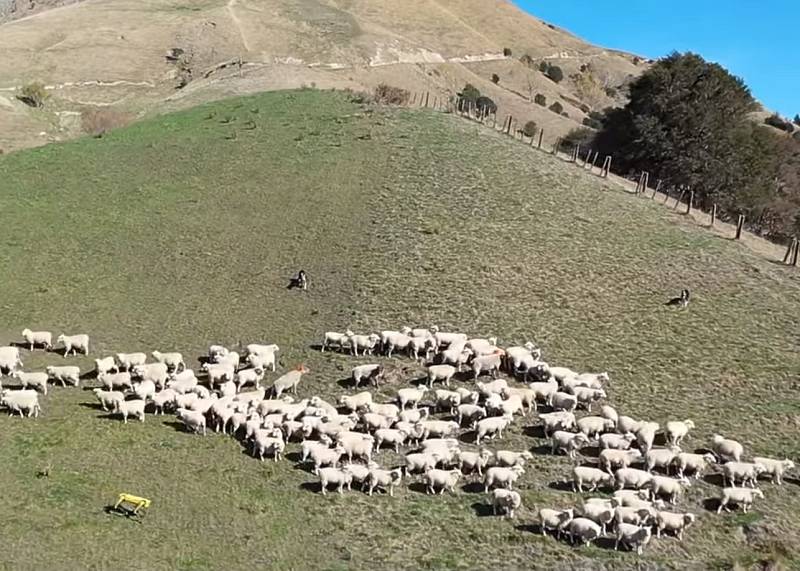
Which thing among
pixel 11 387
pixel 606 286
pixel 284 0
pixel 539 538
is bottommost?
pixel 11 387

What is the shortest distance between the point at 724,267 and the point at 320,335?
18.6 metres

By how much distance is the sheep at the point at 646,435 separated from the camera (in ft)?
68.5

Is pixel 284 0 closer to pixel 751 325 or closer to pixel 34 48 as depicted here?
pixel 34 48

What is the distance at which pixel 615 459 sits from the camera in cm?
1972

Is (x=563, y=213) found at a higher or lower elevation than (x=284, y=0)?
lower

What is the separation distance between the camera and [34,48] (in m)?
91.0

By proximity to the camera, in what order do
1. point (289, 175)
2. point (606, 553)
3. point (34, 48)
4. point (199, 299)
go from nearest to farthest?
point (606, 553)
point (199, 299)
point (289, 175)
point (34, 48)

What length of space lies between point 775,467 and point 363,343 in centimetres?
1347

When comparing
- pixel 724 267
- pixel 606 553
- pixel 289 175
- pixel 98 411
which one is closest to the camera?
pixel 606 553

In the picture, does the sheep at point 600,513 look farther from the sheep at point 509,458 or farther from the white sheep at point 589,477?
the sheep at point 509,458

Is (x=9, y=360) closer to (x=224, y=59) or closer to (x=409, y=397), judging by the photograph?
(x=409, y=397)

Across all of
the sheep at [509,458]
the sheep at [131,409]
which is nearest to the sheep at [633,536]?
the sheep at [509,458]

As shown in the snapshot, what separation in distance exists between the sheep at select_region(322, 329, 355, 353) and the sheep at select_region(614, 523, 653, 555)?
12854mm

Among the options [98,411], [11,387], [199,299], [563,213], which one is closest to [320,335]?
[199,299]
